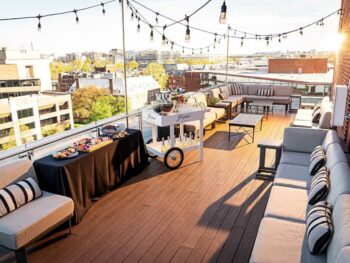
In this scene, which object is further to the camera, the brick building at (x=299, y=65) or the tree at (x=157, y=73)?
the brick building at (x=299, y=65)

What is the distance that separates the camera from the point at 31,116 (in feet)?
80.0

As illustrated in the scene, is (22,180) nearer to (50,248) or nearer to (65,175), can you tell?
(65,175)

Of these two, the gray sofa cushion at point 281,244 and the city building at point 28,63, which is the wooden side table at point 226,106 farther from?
the city building at point 28,63

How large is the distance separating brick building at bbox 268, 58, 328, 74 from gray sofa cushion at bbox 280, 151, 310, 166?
14.6 m

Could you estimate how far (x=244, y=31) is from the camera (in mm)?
7477

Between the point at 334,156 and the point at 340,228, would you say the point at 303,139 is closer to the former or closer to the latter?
the point at 334,156

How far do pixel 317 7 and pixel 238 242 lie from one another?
23.2ft

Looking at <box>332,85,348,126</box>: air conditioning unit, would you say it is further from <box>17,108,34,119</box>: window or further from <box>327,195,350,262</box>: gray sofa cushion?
<box>17,108,34,119</box>: window

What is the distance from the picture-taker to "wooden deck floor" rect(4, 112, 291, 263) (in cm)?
240

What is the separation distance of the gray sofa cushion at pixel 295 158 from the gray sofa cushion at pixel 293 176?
0.46ft

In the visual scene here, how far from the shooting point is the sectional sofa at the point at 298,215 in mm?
1586

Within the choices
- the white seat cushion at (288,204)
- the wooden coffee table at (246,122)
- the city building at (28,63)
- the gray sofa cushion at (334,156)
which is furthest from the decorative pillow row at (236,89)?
the city building at (28,63)

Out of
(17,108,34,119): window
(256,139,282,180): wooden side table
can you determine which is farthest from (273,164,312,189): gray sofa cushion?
(17,108,34,119): window

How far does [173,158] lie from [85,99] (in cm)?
2096
